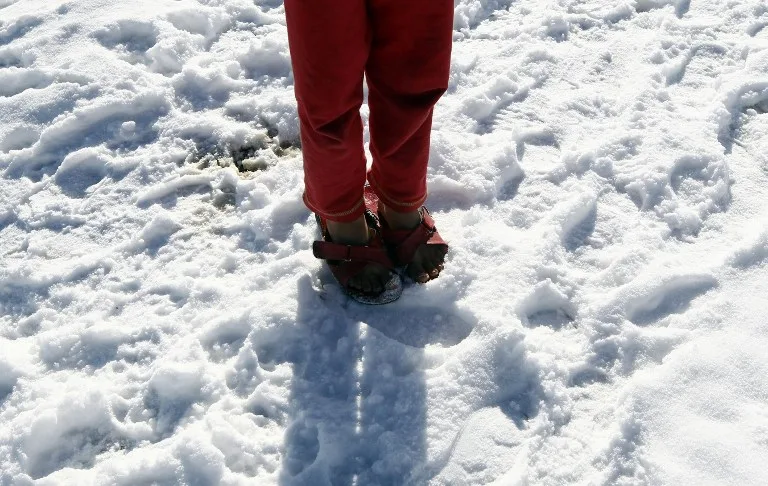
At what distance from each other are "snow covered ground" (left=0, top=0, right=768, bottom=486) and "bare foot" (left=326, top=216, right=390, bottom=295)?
0.26ft

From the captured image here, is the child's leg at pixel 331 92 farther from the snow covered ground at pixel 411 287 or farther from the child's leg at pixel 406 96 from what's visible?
the snow covered ground at pixel 411 287

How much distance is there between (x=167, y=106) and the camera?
2547mm

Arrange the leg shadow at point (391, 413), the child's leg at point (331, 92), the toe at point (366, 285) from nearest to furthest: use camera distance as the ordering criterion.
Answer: the child's leg at point (331, 92) → the leg shadow at point (391, 413) → the toe at point (366, 285)

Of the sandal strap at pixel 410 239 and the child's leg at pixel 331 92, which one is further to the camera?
the sandal strap at pixel 410 239

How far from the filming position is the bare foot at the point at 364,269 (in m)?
1.96

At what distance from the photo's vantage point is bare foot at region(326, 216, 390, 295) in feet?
6.45

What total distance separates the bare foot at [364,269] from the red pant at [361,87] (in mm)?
46

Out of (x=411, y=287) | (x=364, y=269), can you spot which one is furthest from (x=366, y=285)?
(x=411, y=287)

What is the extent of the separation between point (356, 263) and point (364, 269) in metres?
0.03

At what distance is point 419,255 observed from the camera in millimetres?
2051

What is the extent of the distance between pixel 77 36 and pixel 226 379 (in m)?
1.75

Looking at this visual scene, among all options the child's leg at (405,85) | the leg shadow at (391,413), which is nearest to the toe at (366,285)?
the leg shadow at (391,413)

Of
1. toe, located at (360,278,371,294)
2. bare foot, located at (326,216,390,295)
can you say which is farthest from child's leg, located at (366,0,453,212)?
toe, located at (360,278,371,294)

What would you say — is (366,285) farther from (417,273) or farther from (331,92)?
(331,92)
